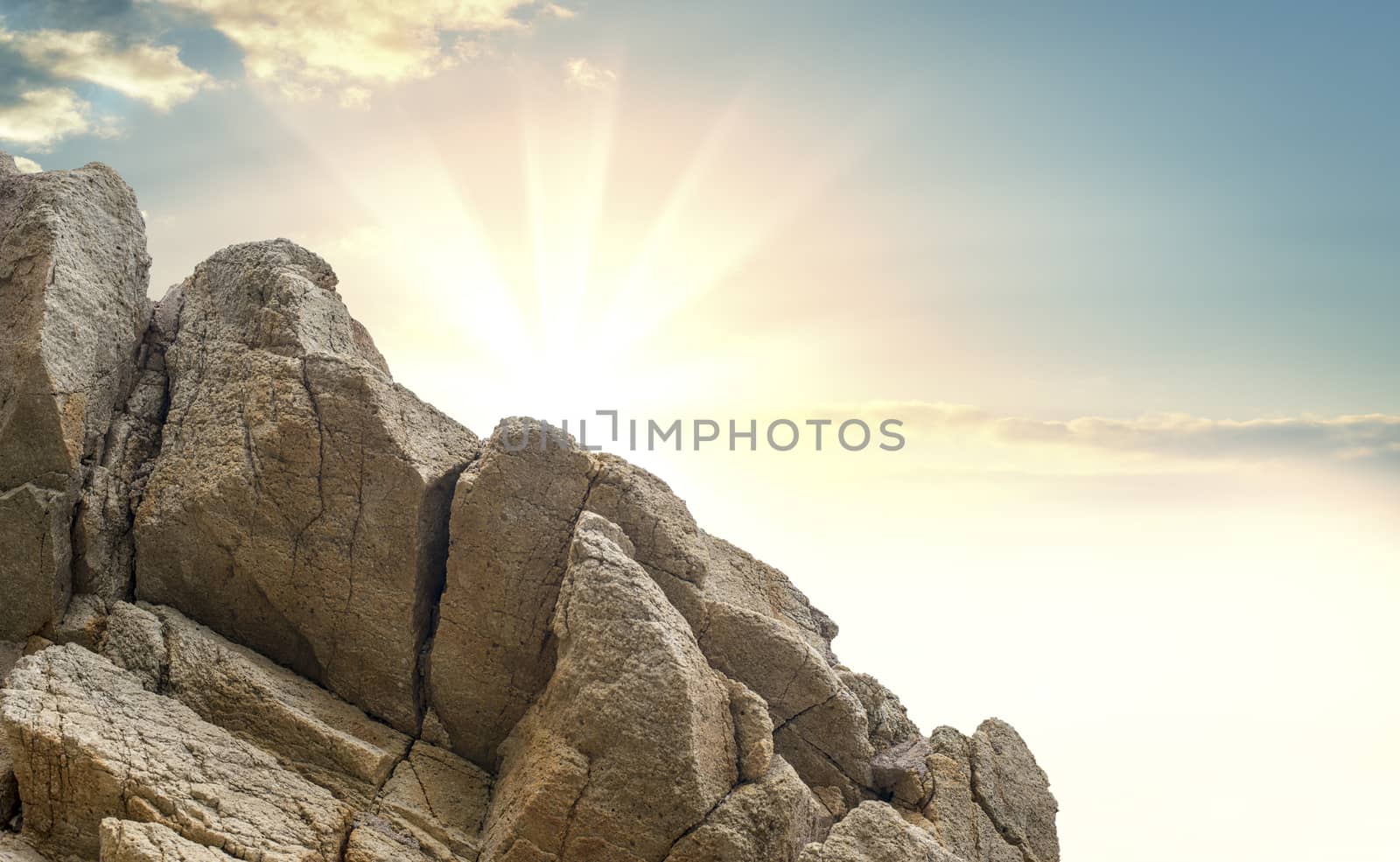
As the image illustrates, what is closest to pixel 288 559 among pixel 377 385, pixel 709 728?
pixel 377 385

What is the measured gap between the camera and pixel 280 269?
662 inches

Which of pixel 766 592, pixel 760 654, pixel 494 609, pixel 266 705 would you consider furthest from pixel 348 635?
pixel 766 592

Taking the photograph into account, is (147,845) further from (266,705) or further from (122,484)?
(122,484)

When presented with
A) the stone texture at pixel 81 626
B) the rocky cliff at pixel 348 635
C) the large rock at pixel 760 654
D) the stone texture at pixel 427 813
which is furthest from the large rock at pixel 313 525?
the large rock at pixel 760 654

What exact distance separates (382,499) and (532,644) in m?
2.97

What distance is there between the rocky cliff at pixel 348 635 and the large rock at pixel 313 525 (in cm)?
4

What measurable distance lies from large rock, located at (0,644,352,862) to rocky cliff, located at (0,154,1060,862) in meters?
0.04

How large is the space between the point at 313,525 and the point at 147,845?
485cm

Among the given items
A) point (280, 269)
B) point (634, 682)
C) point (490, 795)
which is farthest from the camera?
point (280, 269)

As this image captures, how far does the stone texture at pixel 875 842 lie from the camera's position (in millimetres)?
12570

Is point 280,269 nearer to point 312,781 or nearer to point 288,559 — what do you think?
point 288,559

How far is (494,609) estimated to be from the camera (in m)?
14.8

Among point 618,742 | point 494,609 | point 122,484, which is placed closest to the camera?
point 618,742

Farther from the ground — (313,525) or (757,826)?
(313,525)
